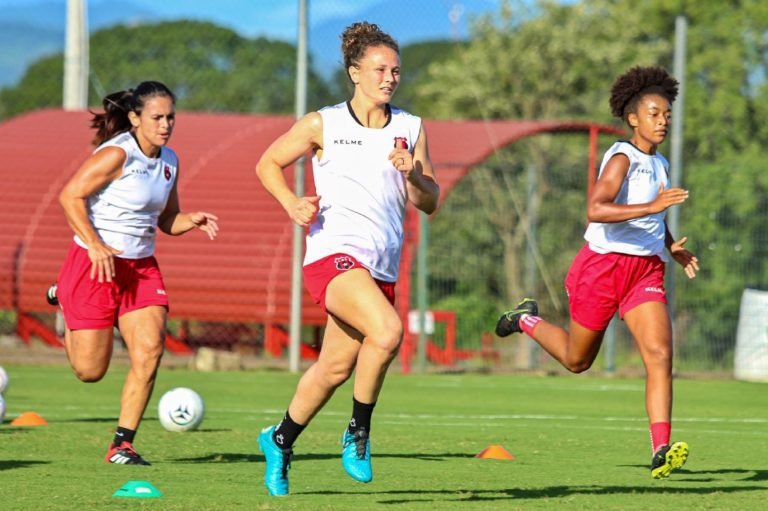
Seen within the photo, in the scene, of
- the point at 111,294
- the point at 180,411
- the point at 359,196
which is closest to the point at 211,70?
the point at 180,411

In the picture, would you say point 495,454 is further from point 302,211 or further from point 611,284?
point 302,211

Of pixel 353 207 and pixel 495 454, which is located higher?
pixel 353 207

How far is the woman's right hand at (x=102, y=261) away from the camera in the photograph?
899 cm

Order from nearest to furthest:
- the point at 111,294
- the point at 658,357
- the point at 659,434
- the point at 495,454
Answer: the point at 659,434
the point at 658,357
the point at 111,294
the point at 495,454

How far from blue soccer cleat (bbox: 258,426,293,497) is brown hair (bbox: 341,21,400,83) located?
1.87 meters

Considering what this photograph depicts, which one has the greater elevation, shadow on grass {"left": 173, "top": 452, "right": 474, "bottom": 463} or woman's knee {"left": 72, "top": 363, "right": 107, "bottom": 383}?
woman's knee {"left": 72, "top": 363, "right": 107, "bottom": 383}

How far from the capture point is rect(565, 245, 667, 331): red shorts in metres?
9.01

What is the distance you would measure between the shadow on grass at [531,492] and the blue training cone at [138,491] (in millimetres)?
744

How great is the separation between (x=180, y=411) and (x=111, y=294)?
208 centimetres

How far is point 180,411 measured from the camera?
11250 millimetres

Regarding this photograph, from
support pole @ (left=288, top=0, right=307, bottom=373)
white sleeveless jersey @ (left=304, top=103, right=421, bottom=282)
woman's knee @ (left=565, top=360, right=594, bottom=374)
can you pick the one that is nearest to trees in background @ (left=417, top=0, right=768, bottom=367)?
support pole @ (left=288, top=0, right=307, bottom=373)

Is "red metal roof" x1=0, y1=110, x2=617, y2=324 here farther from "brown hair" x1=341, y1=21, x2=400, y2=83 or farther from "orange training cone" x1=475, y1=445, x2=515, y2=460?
"brown hair" x1=341, y1=21, x2=400, y2=83

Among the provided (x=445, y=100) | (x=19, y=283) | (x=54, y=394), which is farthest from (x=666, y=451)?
(x=445, y=100)

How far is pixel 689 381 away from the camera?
19391mm
